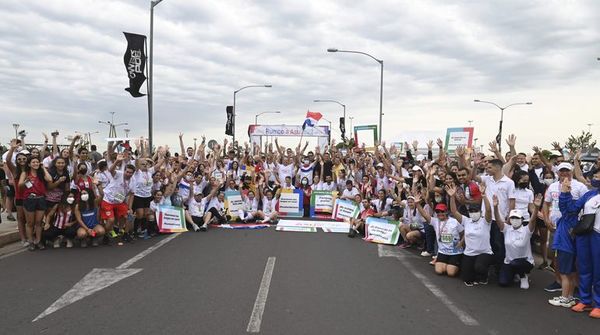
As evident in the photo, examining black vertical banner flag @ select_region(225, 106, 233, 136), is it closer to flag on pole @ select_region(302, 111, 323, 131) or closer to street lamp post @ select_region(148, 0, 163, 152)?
flag on pole @ select_region(302, 111, 323, 131)

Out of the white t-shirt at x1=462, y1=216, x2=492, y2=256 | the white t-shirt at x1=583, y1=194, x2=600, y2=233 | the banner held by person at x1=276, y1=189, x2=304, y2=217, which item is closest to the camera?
the white t-shirt at x1=583, y1=194, x2=600, y2=233

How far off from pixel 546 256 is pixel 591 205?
314 centimetres

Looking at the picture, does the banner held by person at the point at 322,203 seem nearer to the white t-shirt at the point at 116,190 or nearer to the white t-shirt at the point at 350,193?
the white t-shirt at the point at 350,193

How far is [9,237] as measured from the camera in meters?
9.23

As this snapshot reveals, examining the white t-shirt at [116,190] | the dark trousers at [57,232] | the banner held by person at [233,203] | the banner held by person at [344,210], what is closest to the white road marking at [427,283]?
the banner held by person at [344,210]

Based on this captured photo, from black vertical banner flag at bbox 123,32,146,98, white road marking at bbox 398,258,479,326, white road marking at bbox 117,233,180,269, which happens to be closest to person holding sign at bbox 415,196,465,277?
white road marking at bbox 398,258,479,326

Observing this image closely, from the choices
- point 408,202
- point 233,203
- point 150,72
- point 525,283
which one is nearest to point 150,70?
point 150,72

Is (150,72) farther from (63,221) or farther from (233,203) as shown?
(63,221)

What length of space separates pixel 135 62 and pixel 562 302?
1361cm

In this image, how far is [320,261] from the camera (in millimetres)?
8000

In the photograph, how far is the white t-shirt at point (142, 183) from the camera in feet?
33.4

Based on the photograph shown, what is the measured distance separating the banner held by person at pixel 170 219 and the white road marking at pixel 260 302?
4.39m

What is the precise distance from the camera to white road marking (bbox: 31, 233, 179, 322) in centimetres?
543

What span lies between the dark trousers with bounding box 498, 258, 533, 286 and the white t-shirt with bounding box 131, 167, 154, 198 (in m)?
7.64
